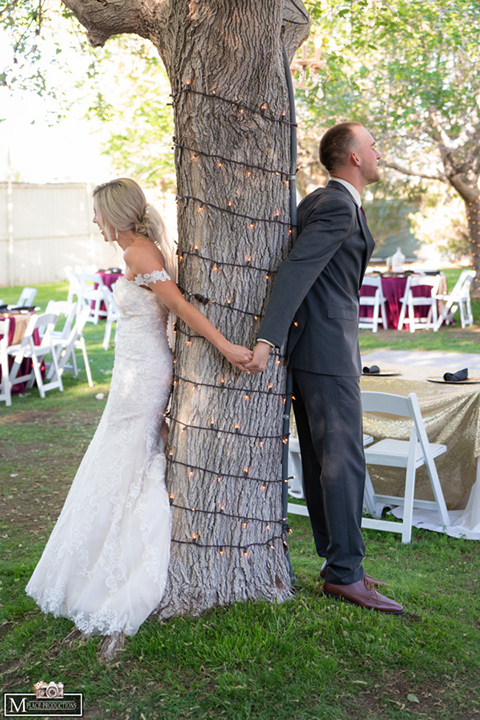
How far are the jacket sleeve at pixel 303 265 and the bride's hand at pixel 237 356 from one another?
0.09 meters

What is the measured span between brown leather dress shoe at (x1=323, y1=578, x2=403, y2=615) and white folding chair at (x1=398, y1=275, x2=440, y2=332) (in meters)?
9.87

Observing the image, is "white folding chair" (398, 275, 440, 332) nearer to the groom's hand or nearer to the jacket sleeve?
the jacket sleeve

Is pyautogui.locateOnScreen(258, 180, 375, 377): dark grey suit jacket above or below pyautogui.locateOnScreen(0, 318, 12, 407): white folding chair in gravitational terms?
above

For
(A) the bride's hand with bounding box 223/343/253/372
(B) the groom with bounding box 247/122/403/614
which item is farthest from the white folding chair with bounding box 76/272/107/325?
(A) the bride's hand with bounding box 223/343/253/372

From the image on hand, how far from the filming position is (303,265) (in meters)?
2.79

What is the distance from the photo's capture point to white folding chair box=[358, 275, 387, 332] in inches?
496

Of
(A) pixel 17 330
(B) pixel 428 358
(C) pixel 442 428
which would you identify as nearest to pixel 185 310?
(C) pixel 442 428

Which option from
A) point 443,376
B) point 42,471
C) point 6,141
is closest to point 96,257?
point 6,141

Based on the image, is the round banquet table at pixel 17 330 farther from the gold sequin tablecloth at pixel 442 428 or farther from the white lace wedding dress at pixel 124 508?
the white lace wedding dress at pixel 124 508

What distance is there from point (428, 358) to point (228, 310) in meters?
7.56

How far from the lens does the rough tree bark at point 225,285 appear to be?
281 centimetres

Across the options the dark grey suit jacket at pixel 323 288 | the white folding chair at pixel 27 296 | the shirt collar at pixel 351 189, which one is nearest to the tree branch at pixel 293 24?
the shirt collar at pixel 351 189

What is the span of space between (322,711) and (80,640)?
96 centimetres

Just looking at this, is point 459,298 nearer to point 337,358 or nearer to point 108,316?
point 108,316
